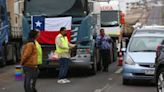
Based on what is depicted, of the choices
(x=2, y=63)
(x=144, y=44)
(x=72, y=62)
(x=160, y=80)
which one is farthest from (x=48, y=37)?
(x=160, y=80)

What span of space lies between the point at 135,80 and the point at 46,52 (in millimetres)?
3777

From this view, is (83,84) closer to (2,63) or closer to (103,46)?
(103,46)

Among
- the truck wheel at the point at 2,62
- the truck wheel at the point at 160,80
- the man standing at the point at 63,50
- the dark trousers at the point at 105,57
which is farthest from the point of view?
the truck wheel at the point at 2,62

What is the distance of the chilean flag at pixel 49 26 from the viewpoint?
18.0 m

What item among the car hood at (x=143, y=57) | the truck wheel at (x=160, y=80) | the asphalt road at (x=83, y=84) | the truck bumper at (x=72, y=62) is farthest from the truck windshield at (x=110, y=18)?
the truck wheel at (x=160, y=80)

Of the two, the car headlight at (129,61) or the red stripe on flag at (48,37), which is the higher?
the red stripe on flag at (48,37)

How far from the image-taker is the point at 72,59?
17.9 m

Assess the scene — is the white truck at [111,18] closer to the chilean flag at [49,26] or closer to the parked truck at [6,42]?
the parked truck at [6,42]

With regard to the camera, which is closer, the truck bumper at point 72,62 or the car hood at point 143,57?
the car hood at point 143,57

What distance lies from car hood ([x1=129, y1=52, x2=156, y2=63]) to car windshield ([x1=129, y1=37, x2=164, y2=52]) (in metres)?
0.32

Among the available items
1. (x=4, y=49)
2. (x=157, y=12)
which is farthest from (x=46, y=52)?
(x=157, y=12)

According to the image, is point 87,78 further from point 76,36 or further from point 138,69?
point 138,69

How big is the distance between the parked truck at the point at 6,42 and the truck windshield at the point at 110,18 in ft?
31.2

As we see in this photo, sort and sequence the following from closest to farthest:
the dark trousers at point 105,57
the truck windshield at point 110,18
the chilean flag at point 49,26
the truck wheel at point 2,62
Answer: the chilean flag at point 49,26 → the dark trousers at point 105,57 → the truck wheel at point 2,62 → the truck windshield at point 110,18
